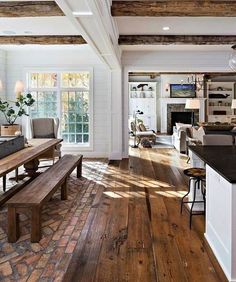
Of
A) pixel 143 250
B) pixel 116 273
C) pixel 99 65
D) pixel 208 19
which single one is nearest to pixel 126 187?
pixel 143 250

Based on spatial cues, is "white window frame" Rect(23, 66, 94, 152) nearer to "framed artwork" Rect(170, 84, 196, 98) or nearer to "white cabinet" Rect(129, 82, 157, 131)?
"white cabinet" Rect(129, 82, 157, 131)

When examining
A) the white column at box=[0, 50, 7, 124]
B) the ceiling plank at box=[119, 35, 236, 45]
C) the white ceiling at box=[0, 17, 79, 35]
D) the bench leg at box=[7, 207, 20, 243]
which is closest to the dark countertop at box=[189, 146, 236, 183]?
the bench leg at box=[7, 207, 20, 243]

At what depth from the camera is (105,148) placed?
8312 mm

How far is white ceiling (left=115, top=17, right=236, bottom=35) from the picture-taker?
525 centimetres

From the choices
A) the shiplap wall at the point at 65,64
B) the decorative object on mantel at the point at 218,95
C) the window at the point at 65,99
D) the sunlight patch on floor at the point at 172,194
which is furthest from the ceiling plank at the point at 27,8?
the decorative object on mantel at the point at 218,95

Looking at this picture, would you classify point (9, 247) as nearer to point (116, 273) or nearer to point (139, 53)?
point (116, 273)

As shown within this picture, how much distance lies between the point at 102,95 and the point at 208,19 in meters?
3.60

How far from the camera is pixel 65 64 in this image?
8.14 metres

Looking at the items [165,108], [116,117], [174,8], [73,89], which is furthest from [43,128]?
[165,108]

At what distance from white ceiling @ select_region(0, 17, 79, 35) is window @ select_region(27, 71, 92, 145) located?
2.09 m

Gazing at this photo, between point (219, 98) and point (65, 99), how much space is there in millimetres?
9522

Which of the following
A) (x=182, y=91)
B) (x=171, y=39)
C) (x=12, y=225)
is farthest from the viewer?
(x=182, y=91)

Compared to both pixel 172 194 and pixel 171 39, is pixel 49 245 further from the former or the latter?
pixel 171 39

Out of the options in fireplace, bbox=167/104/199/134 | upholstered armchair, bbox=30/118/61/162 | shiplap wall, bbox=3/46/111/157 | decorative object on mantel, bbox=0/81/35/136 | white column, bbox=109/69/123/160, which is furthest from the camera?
fireplace, bbox=167/104/199/134
